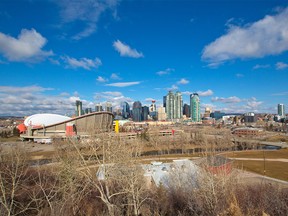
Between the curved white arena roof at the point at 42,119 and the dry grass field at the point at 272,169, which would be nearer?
the dry grass field at the point at 272,169

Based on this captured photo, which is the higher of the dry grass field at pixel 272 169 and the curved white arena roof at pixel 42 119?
the curved white arena roof at pixel 42 119

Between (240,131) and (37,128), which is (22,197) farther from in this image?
(240,131)

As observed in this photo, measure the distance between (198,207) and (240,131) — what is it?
11408cm

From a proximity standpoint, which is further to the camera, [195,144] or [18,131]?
[18,131]

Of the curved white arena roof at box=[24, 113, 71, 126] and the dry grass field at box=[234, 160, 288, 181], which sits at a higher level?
the curved white arena roof at box=[24, 113, 71, 126]

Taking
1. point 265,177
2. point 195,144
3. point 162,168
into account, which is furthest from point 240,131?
point 162,168

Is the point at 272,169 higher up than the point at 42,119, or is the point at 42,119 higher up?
the point at 42,119

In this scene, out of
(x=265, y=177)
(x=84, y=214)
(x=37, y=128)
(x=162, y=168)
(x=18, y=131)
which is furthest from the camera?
(x=18, y=131)

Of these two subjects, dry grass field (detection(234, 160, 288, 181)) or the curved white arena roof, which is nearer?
dry grass field (detection(234, 160, 288, 181))

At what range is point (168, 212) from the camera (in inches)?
655

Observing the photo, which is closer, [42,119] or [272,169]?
[272,169]

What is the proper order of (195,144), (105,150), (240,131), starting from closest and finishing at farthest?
(105,150)
(195,144)
(240,131)

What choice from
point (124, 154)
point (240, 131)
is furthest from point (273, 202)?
point (240, 131)

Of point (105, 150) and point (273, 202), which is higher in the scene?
point (105, 150)
